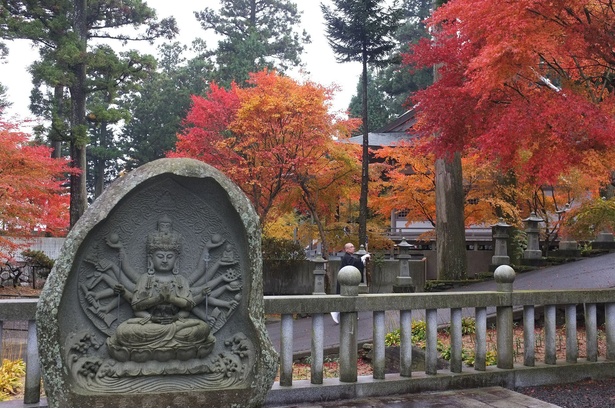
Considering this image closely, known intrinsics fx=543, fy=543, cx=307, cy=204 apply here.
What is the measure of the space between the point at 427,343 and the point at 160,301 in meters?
2.97

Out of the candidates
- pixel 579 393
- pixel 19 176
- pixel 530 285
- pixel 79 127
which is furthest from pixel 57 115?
pixel 579 393

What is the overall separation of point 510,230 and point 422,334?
29.8 ft

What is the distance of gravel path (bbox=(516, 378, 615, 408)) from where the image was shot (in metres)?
5.57

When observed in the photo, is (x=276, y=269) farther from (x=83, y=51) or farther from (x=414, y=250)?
(x=83, y=51)

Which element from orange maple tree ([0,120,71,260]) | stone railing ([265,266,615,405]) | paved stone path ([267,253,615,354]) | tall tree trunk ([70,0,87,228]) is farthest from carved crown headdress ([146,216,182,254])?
tall tree trunk ([70,0,87,228])

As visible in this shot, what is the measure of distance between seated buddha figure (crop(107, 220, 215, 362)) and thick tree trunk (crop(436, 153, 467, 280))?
1125 cm

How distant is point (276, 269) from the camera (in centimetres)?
1866

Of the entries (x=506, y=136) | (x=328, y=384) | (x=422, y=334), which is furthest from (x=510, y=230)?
(x=328, y=384)

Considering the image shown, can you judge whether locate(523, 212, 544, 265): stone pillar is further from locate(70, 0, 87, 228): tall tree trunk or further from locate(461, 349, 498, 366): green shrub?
locate(70, 0, 87, 228): tall tree trunk

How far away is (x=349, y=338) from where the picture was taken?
5.37 metres

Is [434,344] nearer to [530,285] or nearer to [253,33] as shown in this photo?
[530,285]

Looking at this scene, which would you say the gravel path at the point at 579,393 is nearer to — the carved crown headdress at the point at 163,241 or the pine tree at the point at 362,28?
the carved crown headdress at the point at 163,241

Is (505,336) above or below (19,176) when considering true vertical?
below

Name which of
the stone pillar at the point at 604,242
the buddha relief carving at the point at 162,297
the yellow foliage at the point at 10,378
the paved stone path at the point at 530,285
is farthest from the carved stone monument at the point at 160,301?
the stone pillar at the point at 604,242
